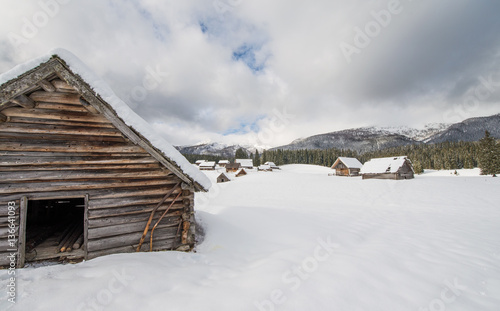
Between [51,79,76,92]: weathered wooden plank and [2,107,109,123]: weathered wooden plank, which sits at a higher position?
[51,79,76,92]: weathered wooden plank

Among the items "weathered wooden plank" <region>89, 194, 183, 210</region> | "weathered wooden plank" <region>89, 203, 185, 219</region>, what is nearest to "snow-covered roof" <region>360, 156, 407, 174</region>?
"weathered wooden plank" <region>89, 194, 183, 210</region>

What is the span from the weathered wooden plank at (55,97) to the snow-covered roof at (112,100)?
684mm

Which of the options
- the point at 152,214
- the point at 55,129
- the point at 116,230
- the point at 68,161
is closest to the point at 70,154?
the point at 68,161

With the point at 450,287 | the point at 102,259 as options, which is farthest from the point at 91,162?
the point at 450,287

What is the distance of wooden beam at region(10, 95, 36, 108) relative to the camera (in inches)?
180

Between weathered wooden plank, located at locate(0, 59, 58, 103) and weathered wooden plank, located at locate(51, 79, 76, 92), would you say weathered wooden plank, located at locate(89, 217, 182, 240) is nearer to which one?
weathered wooden plank, located at locate(0, 59, 58, 103)

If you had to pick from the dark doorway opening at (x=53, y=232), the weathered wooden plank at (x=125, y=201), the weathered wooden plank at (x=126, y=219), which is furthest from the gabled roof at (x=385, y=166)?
the dark doorway opening at (x=53, y=232)

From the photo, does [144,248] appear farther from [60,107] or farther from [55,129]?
[60,107]

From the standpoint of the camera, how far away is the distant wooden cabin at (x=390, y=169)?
35.0m

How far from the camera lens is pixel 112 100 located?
200 inches

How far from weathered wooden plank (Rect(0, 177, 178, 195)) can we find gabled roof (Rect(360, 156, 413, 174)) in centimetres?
4093

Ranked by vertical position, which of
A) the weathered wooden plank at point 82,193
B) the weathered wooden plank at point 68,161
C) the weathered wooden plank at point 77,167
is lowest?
the weathered wooden plank at point 82,193

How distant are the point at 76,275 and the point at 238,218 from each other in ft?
24.4

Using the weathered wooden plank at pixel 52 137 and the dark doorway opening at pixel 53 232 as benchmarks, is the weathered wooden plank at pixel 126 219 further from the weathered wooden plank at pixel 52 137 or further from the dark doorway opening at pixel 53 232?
the weathered wooden plank at pixel 52 137
